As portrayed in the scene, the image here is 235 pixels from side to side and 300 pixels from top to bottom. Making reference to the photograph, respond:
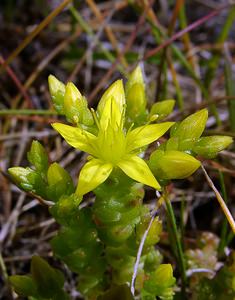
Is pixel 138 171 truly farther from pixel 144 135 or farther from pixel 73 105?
pixel 73 105

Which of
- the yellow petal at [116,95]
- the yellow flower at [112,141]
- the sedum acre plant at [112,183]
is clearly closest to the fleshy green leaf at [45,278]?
the sedum acre plant at [112,183]

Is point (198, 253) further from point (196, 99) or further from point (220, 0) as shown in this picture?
point (220, 0)

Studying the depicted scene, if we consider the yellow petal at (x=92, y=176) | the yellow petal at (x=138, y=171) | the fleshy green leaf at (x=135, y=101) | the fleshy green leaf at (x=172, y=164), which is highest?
the fleshy green leaf at (x=135, y=101)

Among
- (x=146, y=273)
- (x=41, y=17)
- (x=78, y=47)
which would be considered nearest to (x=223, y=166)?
(x=146, y=273)

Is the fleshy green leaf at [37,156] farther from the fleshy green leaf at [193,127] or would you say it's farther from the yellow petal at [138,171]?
the fleshy green leaf at [193,127]

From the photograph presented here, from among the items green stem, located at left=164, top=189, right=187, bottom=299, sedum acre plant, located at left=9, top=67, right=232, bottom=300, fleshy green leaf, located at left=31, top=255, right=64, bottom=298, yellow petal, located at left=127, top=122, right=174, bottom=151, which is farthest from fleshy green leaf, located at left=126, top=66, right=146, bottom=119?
fleshy green leaf, located at left=31, top=255, right=64, bottom=298

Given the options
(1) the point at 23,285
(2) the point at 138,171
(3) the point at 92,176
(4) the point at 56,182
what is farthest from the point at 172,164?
(1) the point at 23,285

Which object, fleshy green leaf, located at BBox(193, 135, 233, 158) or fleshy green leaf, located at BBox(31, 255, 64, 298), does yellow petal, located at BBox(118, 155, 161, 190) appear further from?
fleshy green leaf, located at BBox(31, 255, 64, 298)

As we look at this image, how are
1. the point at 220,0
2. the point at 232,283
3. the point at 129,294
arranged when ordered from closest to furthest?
the point at 129,294
the point at 232,283
the point at 220,0
